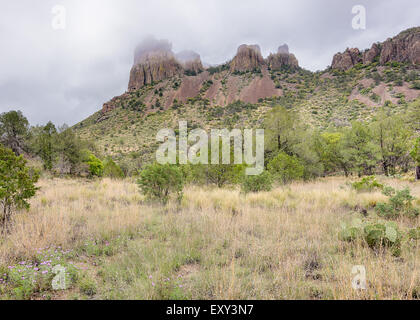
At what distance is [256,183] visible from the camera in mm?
9258

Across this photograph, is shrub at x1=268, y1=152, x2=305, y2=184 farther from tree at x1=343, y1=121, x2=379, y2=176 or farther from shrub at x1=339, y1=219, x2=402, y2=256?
tree at x1=343, y1=121, x2=379, y2=176

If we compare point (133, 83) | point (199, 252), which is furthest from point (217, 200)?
point (133, 83)

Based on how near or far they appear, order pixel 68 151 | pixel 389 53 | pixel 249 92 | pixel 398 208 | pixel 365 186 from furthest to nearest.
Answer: pixel 249 92 → pixel 389 53 → pixel 68 151 → pixel 365 186 → pixel 398 208

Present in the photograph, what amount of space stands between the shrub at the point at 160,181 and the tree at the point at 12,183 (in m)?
3.15

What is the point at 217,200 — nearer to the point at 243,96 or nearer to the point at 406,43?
the point at 243,96

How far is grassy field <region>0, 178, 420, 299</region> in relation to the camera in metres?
2.20

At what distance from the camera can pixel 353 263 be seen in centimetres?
274

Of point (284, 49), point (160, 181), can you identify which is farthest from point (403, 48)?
point (160, 181)

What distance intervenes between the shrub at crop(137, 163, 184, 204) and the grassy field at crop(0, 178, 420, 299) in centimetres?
186

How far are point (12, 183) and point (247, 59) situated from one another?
10202 cm

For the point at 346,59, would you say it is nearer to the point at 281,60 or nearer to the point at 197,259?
the point at 281,60

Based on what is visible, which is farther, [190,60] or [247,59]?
[190,60]

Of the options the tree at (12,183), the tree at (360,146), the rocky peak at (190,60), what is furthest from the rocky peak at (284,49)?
the tree at (12,183)

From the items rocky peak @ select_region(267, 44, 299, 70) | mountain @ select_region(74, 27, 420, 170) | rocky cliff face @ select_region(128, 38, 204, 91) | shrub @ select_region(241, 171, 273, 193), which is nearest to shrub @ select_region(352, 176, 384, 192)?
shrub @ select_region(241, 171, 273, 193)
